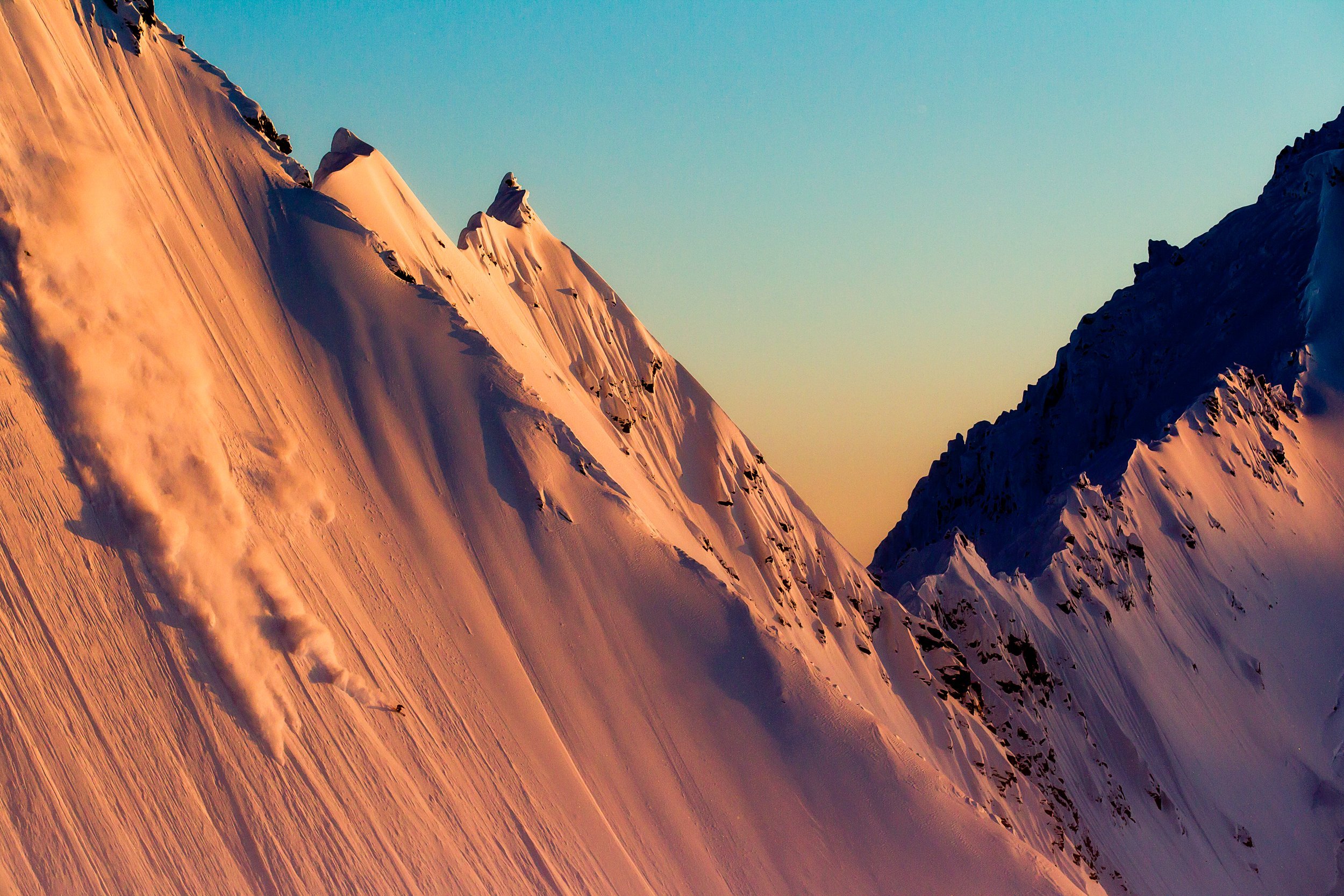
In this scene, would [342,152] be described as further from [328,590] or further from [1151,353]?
[1151,353]

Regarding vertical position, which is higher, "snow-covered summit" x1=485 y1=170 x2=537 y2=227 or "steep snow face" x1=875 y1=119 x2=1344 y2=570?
"steep snow face" x1=875 y1=119 x2=1344 y2=570

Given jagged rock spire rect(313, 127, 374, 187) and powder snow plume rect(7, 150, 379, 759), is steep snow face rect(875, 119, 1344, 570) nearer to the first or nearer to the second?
jagged rock spire rect(313, 127, 374, 187)

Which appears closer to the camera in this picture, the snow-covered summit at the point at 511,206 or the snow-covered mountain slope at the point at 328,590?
the snow-covered mountain slope at the point at 328,590

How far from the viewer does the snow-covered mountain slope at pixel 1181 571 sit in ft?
145

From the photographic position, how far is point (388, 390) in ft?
97.9

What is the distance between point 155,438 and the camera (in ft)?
78.9

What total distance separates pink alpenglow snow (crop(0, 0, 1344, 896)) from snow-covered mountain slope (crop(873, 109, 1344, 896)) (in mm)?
326

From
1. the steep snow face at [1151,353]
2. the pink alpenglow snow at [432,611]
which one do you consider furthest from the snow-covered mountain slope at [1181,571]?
the pink alpenglow snow at [432,611]

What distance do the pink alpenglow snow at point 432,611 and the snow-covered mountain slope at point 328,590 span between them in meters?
0.09

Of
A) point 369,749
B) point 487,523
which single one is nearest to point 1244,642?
point 487,523

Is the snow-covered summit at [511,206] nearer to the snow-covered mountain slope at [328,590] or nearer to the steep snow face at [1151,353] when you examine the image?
the snow-covered mountain slope at [328,590]

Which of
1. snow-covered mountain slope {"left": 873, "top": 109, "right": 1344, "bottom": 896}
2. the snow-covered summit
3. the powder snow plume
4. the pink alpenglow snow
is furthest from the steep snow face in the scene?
the powder snow plume

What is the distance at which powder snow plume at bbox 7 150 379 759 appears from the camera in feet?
75.5

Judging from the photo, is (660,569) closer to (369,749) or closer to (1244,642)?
(369,749)
